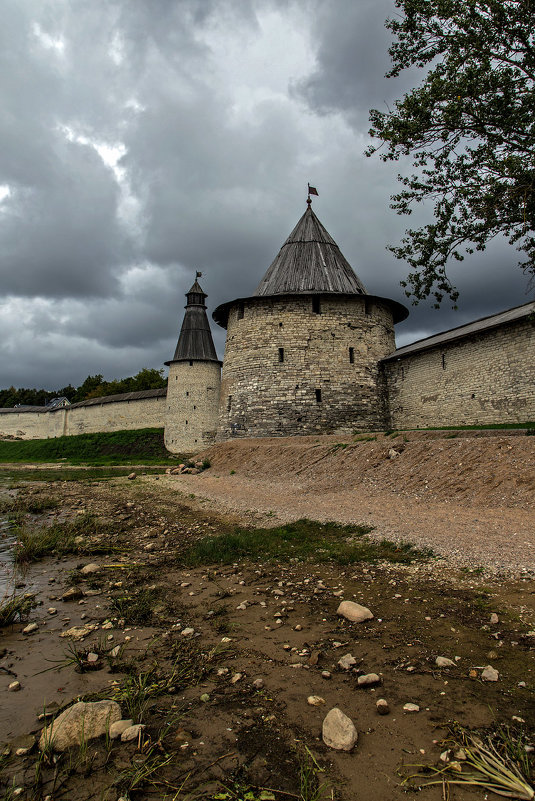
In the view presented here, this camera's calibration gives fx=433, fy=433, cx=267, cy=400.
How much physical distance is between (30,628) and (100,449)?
3273 cm

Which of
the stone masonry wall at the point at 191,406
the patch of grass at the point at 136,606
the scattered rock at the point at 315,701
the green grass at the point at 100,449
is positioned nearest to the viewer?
the scattered rock at the point at 315,701

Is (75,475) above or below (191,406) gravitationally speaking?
below

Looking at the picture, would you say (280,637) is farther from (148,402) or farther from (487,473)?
(148,402)

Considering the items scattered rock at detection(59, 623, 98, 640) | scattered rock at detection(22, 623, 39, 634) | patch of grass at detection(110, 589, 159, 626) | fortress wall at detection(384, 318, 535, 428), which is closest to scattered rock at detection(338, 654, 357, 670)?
patch of grass at detection(110, 589, 159, 626)

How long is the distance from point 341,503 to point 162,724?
22.3 ft

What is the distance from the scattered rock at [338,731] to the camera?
214 centimetres

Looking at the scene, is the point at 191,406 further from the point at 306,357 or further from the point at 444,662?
the point at 444,662

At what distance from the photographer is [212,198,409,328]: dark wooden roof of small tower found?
21766 mm

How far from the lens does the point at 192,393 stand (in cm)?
3173

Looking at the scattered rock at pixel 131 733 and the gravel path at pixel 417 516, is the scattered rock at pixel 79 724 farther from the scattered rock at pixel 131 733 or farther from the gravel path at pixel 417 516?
the gravel path at pixel 417 516

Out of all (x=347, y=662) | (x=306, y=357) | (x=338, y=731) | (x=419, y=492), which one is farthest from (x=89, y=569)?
(x=306, y=357)

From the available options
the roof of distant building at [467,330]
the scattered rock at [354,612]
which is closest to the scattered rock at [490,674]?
the scattered rock at [354,612]

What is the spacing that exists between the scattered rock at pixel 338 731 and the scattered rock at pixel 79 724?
1.15 metres

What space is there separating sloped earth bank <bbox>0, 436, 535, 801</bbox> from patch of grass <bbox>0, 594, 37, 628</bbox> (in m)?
0.11
